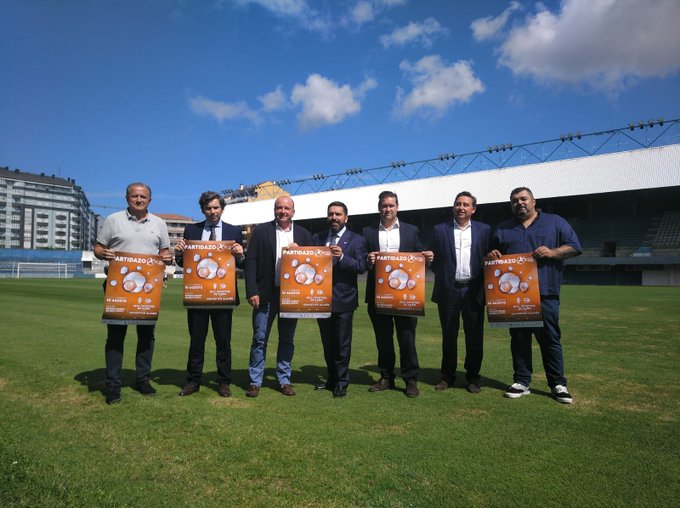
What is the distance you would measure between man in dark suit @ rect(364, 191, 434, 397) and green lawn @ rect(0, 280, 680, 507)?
350 millimetres

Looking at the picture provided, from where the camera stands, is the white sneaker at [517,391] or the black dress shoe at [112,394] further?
the white sneaker at [517,391]

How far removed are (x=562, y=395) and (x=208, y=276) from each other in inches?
143

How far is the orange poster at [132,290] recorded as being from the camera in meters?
4.59

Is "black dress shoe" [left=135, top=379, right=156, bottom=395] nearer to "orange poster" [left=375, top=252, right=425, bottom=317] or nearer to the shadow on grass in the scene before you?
the shadow on grass

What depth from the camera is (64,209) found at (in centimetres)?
12456

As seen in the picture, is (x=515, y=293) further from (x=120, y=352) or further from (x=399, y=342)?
(x=120, y=352)

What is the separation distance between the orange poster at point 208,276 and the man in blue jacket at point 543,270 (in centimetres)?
274

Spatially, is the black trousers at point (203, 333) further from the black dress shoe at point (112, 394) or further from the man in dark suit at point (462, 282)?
the man in dark suit at point (462, 282)

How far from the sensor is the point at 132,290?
4660 mm

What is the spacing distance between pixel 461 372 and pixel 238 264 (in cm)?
302

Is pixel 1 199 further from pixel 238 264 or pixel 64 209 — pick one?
pixel 238 264

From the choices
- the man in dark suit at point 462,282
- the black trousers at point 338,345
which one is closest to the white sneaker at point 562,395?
the man in dark suit at point 462,282

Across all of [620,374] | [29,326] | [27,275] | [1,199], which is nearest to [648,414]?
[620,374]

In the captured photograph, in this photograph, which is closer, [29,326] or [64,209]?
[29,326]
